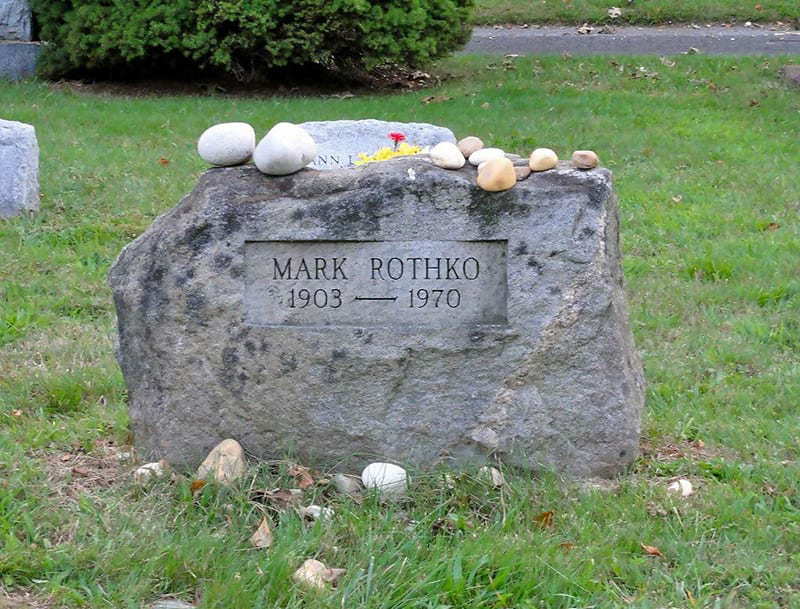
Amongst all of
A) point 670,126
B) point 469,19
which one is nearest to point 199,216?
point 670,126

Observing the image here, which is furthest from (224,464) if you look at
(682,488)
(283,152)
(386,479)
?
(682,488)

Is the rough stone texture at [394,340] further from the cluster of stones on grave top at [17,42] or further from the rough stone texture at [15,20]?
the rough stone texture at [15,20]

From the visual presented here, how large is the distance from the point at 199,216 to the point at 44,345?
6.00 feet

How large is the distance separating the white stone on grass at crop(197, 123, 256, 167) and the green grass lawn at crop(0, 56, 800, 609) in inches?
42.6

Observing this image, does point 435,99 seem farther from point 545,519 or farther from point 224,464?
point 545,519

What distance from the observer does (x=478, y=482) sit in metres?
3.76

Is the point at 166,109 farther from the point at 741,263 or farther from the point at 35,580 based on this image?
the point at 35,580

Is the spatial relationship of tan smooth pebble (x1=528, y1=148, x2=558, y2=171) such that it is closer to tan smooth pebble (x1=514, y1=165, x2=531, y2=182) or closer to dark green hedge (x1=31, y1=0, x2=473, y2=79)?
tan smooth pebble (x1=514, y1=165, x2=531, y2=182)

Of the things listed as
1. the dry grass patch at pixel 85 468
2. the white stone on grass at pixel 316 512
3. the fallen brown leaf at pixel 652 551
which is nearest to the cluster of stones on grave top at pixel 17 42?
the dry grass patch at pixel 85 468

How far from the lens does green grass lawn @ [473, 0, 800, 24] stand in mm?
15492

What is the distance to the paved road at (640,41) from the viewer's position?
44.8ft

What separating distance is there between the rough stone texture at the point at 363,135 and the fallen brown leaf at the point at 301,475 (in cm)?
346

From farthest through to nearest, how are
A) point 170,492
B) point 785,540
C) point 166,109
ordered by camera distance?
point 166,109 < point 170,492 < point 785,540

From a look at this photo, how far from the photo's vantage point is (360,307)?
3885 mm
